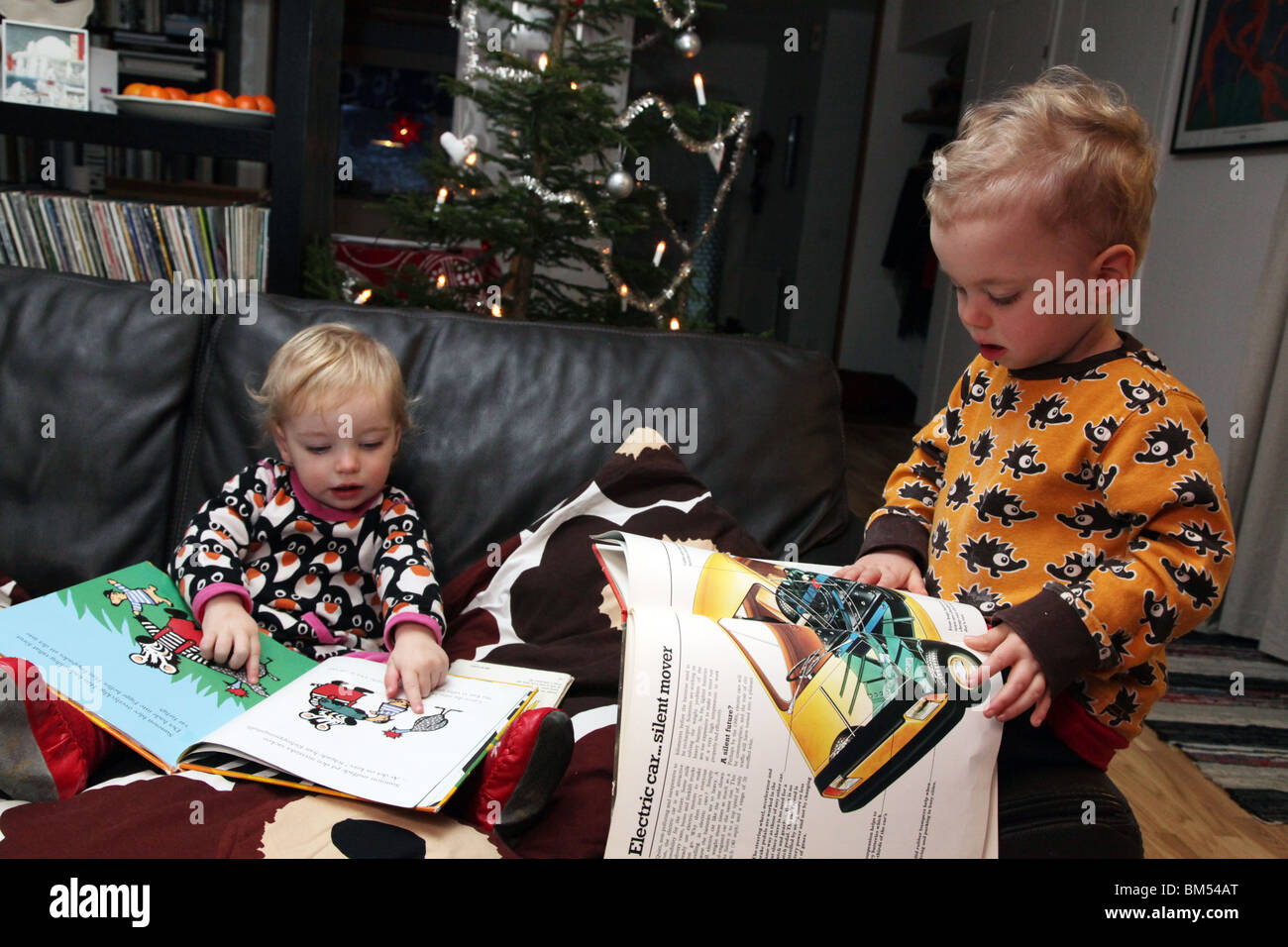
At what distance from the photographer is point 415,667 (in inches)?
45.7

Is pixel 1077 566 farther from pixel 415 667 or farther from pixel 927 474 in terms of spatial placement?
pixel 415 667

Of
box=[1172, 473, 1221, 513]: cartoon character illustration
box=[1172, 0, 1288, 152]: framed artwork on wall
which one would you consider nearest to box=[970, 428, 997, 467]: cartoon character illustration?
box=[1172, 473, 1221, 513]: cartoon character illustration

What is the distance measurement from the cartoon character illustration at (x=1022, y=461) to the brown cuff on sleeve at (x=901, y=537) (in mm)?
163

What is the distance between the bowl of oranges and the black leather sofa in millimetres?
922

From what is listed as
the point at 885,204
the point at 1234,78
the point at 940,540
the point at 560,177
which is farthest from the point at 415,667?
the point at 885,204

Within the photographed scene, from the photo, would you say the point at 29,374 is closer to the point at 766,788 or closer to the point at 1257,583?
the point at 766,788

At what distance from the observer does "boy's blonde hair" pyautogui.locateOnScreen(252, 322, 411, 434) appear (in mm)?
1266

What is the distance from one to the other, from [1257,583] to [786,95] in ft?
18.8

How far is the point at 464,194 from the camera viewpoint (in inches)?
105

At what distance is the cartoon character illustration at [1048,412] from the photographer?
99 centimetres

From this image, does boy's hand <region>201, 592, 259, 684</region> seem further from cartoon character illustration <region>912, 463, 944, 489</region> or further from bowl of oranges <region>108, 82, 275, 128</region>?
bowl of oranges <region>108, 82, 275, 128</region>

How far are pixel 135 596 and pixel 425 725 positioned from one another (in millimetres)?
441

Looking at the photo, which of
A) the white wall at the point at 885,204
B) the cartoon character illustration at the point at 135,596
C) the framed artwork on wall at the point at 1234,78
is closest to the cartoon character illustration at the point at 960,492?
the cartoon character illustration at the point at 135,596
